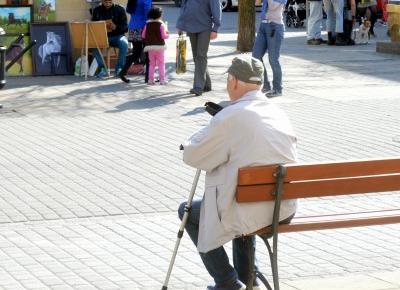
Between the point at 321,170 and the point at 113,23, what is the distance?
40.8 feet

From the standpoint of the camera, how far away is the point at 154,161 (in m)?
11.7

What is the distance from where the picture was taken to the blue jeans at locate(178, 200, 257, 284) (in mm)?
6559

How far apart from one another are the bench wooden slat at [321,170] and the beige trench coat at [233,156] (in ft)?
0.25

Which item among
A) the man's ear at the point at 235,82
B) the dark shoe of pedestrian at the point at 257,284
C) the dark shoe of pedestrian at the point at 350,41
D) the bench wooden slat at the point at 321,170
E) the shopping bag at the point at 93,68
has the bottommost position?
the dark shoe of pedestrian at the point at 350,41

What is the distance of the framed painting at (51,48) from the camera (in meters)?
18.8

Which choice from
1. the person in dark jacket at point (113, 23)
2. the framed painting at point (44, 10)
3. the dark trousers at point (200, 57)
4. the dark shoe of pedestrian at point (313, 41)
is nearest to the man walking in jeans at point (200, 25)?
the dark trousers at point (200, 57)

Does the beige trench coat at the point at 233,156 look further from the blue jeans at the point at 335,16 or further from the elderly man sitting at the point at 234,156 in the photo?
the blue jeans at the point at 335,16

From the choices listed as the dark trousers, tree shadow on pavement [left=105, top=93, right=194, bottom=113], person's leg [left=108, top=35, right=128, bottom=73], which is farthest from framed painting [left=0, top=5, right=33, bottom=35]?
the dark trousers

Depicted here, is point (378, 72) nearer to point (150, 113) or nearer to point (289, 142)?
point (150, 113)

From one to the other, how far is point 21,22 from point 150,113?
4.72 metres

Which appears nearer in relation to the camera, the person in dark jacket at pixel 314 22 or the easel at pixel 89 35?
the easel at pixel 89 35

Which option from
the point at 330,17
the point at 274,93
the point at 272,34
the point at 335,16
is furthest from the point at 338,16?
the point at 272,34

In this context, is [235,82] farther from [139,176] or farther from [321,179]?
[139,176]

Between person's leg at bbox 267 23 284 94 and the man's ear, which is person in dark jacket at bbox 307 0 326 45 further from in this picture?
the man's ear
